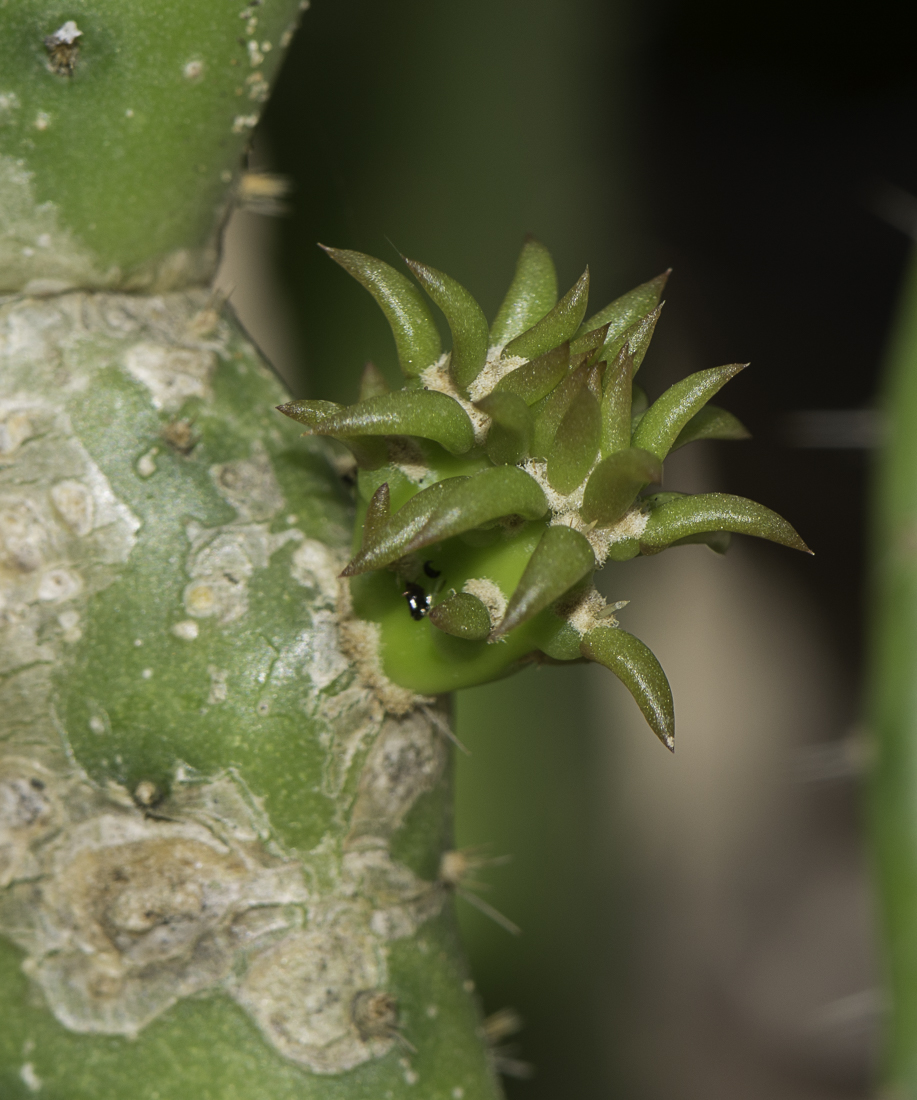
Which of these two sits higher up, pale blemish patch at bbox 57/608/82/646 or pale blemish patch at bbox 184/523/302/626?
pale blemish patch at bbox 184/523/302/626

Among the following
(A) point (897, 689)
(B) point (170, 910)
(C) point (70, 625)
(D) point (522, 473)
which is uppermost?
(D) point (522, 473)

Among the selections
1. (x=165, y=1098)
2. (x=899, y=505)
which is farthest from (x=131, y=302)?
(x=899, y=505)

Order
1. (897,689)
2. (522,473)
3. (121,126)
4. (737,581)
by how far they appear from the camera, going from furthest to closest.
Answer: (737,581), (897,689), (121,126), (522,473)

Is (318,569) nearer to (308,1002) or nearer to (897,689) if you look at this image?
(308,1002)

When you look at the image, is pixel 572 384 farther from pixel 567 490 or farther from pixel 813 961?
pixel 813 961

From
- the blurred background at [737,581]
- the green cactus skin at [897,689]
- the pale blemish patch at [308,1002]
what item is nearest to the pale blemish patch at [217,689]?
the pale blemish patch at [308,1002]

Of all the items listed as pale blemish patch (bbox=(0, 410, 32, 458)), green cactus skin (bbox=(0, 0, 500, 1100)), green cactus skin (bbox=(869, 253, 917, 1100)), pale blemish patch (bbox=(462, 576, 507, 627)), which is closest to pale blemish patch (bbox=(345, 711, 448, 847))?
green cactus skin (bbox=(0, 0, 500, 1100))

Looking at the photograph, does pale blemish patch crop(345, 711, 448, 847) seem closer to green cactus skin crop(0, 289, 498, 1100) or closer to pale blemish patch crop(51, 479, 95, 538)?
green cactus skin crop(0, 289, 498, 1100)

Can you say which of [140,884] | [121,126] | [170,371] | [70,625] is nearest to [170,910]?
[140,884]
